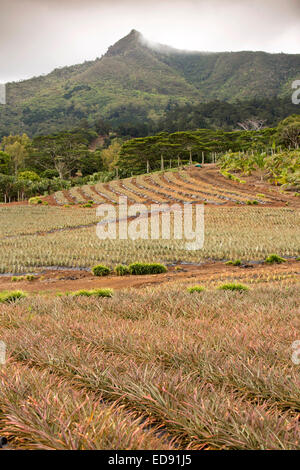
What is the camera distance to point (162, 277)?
41.0 ft

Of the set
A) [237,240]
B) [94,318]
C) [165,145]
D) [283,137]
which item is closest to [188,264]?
[237,240]

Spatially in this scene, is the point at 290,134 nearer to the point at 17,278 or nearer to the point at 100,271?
the point at 100,271

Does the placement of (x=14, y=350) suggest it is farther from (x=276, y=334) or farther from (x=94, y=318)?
(x=276, y=334)

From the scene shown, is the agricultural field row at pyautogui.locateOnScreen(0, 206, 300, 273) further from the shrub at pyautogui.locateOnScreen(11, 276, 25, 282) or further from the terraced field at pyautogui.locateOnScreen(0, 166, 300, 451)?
the terraced field at pyautogui.locateOnScreen(0, 166, 300, 451)

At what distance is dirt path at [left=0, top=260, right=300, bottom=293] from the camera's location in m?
11.1

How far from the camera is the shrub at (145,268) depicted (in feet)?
44.5

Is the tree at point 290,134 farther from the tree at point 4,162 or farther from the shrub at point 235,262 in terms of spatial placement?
the shrub at point 235,262

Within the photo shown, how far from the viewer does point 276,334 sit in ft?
11.9

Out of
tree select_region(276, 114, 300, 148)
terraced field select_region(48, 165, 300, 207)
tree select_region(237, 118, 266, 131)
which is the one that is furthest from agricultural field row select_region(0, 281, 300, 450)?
tree select_region(237, 118, 266, 131)

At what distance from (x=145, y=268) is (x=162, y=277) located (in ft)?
4.18

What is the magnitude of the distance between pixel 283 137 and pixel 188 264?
5559 centimetres

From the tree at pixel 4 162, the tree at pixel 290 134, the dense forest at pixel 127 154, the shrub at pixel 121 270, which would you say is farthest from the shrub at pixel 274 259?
the tree at pixel 4 162

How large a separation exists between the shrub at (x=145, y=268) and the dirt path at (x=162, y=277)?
49cm
